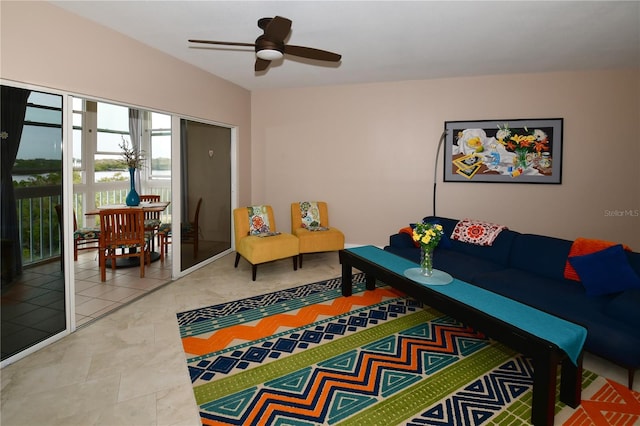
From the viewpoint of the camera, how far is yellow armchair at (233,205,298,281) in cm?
447

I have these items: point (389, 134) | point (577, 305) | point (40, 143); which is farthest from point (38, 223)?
point (389, 134)

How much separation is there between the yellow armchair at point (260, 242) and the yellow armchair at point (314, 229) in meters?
0.24

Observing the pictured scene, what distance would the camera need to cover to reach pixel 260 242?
451 centimetres

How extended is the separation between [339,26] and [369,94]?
2428 mm

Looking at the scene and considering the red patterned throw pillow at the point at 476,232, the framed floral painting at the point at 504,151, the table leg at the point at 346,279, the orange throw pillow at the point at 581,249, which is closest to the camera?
the orange throw pillow at the point at 581,249

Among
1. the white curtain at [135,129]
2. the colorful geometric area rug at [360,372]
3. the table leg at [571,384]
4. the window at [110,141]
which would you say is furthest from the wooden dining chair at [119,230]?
the table leg at [571,384]

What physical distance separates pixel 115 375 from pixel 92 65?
2598 mm

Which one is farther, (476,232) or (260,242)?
(260,242)

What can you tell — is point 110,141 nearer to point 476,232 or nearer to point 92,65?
point 92,65

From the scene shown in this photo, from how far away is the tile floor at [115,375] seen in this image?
208 cm

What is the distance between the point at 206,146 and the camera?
5102 millimetres

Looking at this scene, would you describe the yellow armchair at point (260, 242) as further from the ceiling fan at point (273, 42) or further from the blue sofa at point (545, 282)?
the ceiling fan at point (273, 42)

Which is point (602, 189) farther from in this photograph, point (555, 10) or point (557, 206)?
point (555, 10)

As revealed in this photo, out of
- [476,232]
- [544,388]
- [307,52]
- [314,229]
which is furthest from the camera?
[314,229]
